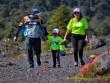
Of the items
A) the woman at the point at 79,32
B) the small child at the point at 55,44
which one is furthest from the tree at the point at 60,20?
the woman at the point at 79,32

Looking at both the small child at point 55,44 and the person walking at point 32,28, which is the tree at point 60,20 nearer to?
the small child at point 55,44

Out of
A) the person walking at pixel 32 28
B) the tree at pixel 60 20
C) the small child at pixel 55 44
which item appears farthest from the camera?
the tree at pixel 60 20

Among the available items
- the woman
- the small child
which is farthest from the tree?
the woman

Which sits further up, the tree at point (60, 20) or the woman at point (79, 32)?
the woman at point (79, 32)

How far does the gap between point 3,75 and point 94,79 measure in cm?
342

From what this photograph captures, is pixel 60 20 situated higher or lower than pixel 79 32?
lower

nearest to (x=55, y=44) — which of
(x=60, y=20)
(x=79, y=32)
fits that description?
(x=79, y=32)

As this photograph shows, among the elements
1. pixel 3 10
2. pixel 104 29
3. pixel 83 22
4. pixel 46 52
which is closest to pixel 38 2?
pixel 3 10

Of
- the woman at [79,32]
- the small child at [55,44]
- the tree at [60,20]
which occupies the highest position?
the woman at [79,32]

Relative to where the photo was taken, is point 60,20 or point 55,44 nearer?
point 55,44

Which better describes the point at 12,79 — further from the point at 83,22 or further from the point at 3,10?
the point at 3,10

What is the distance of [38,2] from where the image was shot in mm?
89438

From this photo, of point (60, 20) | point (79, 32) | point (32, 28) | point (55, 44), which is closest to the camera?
point (32, 28)

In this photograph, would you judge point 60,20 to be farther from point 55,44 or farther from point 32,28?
point 32,28
